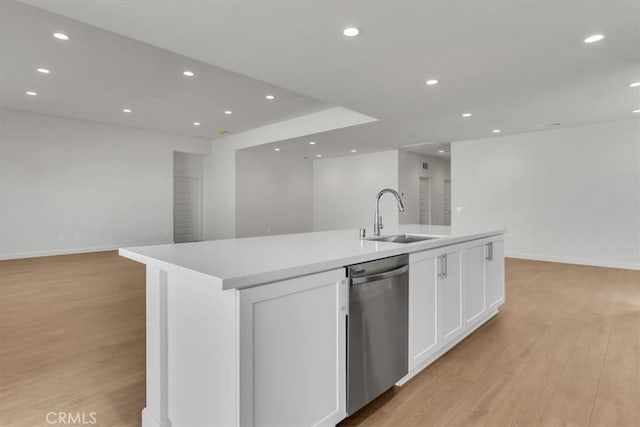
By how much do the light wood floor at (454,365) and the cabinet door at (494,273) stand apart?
216 millimetres

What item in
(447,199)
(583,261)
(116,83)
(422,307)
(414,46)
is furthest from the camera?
(447,199)

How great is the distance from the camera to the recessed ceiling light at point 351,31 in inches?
108

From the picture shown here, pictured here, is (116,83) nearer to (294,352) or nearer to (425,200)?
(294,352)

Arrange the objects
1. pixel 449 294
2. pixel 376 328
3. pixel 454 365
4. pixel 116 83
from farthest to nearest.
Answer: pixel 116 83, pixel 449 294, pixel 454 365, pixel 376 328

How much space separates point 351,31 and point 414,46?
26.7 inches

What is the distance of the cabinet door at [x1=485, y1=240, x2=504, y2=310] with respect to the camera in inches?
116

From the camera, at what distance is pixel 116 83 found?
5.04 m

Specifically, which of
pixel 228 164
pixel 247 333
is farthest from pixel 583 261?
pixel 228 164

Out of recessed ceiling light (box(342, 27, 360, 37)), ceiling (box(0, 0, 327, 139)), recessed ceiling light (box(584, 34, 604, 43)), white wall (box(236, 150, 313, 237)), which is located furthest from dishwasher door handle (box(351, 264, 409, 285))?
white wall (box(236, 150, 313, 237))

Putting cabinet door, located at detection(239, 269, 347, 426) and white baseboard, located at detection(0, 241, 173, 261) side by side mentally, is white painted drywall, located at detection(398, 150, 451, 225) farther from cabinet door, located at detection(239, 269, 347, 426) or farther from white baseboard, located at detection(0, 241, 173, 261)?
cabinet door, located at detection(239, 269, 347, 426)

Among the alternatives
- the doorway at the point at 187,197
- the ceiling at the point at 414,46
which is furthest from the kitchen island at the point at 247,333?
the doorway at the point at 187,197

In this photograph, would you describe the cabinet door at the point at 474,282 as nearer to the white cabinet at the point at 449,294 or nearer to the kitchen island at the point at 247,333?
the white cabinet at the point at 449,294

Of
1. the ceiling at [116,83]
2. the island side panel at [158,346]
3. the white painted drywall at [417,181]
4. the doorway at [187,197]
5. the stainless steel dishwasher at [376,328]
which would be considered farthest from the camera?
the doorway at [187,197]

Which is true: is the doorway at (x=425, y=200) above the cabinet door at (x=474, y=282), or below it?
above
